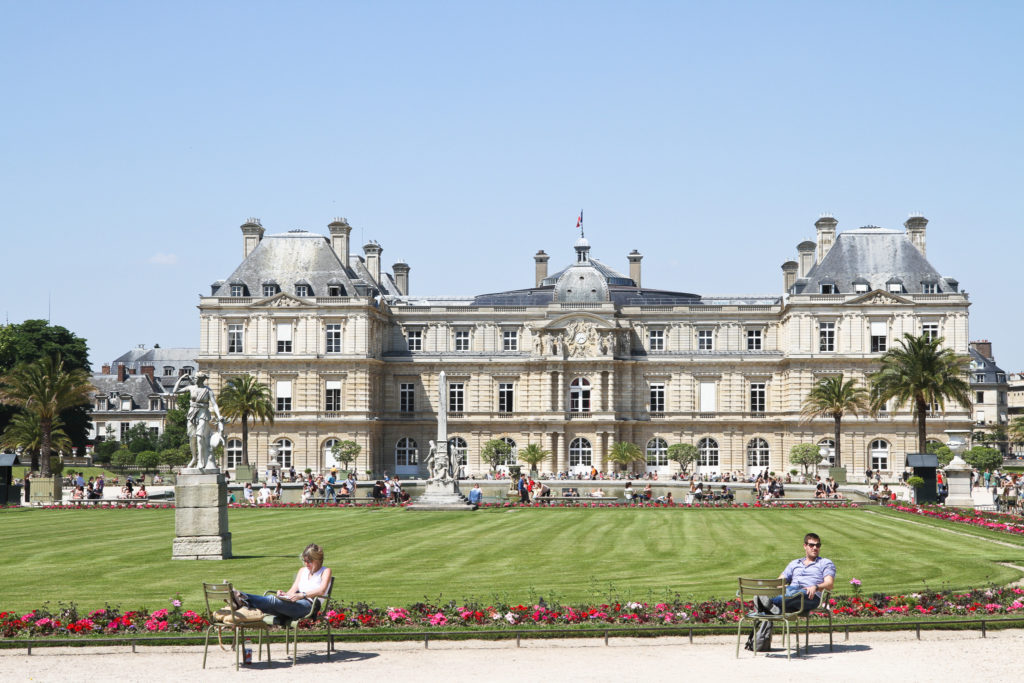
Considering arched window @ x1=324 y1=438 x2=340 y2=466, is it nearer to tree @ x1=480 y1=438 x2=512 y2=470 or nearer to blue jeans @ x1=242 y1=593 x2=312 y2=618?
tree @ x1=480 y1=438 x2=512 y2=470

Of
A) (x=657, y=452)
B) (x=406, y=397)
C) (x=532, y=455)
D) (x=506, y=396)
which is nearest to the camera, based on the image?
(x=532, y=455)

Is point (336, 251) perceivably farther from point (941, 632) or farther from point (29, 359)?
point (941, 632)

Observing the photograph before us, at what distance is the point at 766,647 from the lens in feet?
54.4

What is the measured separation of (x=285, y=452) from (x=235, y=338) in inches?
342

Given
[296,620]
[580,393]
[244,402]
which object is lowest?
[296,620]

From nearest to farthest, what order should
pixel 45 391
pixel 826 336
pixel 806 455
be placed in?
pixel 45 391
pixel 806 455
pixel 826 336

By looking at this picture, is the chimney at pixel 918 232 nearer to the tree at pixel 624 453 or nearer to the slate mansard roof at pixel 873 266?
the slate mansard roof at pixel 873 266

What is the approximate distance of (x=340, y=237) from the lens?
89.1 metres

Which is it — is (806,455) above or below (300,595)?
below

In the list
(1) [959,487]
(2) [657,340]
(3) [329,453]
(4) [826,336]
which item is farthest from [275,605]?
(2) [657,340]

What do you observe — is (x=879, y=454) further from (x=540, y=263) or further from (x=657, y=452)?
(x=540, y=263)

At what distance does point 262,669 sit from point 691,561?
1408cm

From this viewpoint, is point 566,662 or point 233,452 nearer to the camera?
point 566,662

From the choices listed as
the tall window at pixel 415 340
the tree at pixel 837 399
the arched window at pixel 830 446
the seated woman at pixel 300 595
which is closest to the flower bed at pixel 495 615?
the seated woman at pixel 300 595
